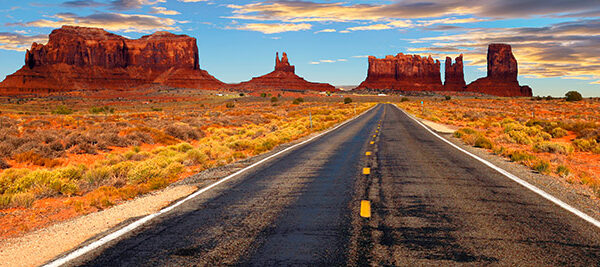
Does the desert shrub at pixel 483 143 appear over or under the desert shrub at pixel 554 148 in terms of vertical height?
over

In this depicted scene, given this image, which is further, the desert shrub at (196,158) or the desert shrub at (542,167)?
the desert shrub at (196,158)

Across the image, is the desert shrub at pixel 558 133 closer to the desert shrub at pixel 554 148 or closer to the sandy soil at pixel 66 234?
the desert shrub at pixel 554 148

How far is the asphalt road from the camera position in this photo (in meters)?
4.66

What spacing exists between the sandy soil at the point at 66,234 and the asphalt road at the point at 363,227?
611 mm

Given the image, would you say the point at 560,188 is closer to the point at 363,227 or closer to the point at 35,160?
the point at 363,227

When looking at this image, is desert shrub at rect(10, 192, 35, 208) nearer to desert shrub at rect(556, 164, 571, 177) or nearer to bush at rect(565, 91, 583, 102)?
desert shrub at rect(556, 164, 571, 177)

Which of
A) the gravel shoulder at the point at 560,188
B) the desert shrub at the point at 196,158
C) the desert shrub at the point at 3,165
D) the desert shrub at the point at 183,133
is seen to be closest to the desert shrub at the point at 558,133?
the gravel shoulder at the point at 560,188

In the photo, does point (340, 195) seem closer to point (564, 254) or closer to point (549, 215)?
point (549, 215)

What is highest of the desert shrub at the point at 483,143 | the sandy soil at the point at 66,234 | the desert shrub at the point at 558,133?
the sandy soil at the point at 66,234

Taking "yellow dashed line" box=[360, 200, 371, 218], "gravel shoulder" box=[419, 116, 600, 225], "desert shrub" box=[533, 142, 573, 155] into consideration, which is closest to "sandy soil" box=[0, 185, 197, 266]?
"yellow dashed line" box=[360, 200, 371, 218]

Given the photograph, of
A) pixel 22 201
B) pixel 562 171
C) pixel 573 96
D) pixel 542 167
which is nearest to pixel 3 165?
pixel 22 201

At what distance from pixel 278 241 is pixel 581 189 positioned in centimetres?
717

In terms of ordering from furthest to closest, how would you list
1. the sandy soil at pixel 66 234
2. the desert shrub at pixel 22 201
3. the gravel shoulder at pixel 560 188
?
the desert shrub at pixel 22 201 → the gravel shoulder at pixel 560 188 → the sandy soil at pixel 66 234

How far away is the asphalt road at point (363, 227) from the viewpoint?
4.66 m
